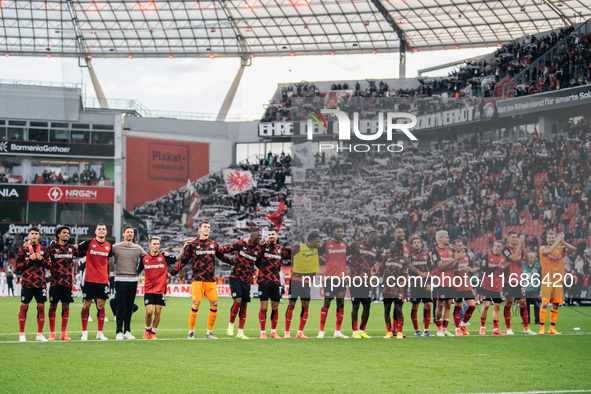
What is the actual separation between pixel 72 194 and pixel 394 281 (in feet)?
128

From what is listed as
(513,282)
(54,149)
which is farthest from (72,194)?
(513,282)

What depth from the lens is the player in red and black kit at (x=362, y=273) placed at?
51.6ft

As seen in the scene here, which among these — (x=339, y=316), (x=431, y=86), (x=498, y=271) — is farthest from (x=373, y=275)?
(x=431, y=86)

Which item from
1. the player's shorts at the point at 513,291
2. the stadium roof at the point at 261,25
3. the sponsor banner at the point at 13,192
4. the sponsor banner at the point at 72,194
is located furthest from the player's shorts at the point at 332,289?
the sponsor banner at the point at 13,192

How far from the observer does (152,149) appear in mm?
53781

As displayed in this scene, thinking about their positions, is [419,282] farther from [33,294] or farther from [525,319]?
[33,294]

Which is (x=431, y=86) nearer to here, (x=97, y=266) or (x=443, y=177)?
(x=443, y=177)

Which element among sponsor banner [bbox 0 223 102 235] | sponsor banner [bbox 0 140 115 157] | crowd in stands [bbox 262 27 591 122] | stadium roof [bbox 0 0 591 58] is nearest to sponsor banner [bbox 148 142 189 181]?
sponsor banner [bbox 0 140 115 157]

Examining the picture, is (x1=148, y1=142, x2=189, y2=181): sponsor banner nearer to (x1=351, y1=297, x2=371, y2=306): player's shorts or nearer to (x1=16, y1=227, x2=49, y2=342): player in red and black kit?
(x1=351, y1=297, x2=371, y2=306): player's shorts

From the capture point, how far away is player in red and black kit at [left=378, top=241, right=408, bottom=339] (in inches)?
614

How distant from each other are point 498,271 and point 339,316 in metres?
3.85

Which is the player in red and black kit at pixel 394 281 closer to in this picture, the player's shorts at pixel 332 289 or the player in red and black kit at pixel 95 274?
the player's shorts at pixel 332 289

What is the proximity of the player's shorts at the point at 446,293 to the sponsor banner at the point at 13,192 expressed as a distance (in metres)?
39.6

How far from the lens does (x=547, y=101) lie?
2631 centimetres
